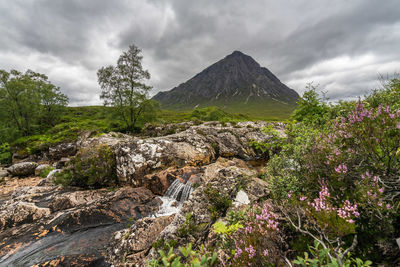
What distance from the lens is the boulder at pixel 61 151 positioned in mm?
22312

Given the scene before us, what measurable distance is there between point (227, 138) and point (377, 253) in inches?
566

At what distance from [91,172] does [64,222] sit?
4.57m

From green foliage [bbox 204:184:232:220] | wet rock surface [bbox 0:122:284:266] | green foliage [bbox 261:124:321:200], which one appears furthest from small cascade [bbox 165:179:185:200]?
green foliage [bbox 261:124:321:200]

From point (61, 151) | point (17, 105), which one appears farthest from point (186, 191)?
point (17, 105)

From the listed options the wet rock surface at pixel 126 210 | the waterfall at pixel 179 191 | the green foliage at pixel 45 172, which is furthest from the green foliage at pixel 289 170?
the green foliage at pixel 45 172

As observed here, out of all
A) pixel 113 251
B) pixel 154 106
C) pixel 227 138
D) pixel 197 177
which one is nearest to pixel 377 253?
pixel 113 251

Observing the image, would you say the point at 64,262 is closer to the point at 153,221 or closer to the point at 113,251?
the point at 113,251

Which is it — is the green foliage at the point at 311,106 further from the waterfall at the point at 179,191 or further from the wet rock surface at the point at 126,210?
the waterfall at the point at 179,191

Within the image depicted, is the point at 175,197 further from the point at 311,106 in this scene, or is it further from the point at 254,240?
the point at 311,106

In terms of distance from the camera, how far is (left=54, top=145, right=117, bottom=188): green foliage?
11422 mm

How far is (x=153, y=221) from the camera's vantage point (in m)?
6.43

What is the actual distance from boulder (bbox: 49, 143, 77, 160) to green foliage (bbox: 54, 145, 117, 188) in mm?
13082

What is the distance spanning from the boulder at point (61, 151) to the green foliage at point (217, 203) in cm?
2551

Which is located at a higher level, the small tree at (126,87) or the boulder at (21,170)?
the small tree at (126,87)
